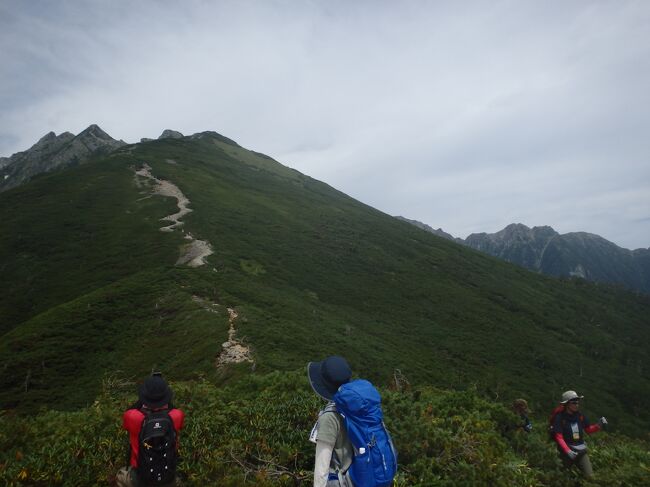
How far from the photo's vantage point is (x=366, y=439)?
149 inches

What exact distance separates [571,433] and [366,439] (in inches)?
300

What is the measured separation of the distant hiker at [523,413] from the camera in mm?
9664

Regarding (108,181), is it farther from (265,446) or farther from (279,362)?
(265,446)

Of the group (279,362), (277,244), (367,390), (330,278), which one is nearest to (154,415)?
(367,390)

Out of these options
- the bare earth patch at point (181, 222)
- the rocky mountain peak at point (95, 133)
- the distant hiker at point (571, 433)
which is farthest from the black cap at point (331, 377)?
the rocky mountain peak at point (95, 133)

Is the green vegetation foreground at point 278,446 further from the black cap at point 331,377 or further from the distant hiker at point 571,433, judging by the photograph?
the black cap at point 331,377

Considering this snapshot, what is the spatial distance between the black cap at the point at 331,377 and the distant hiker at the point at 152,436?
235 cm

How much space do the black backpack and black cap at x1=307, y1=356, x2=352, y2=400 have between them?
7.70ft

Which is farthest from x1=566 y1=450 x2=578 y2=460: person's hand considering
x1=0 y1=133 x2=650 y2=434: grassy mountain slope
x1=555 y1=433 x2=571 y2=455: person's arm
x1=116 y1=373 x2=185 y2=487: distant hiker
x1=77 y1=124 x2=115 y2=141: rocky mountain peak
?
x1=77 y1=124 x2=115 y2=141: rocky mountain peak

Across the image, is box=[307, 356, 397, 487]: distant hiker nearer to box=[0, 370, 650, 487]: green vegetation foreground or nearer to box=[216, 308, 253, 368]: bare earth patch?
box=[0, 370, 650, 487]: green vegetation foreground

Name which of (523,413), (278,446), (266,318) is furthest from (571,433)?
(266,318)

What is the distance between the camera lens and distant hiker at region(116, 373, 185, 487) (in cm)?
510

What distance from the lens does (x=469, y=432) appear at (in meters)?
8.46

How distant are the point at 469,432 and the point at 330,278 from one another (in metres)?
44.6
